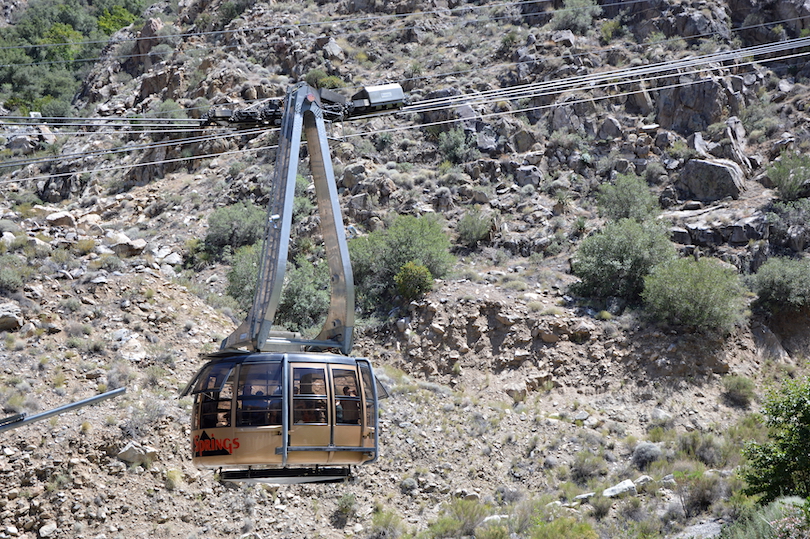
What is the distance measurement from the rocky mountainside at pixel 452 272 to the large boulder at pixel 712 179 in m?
0.14

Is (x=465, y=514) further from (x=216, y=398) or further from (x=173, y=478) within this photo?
(x=216, y=398)

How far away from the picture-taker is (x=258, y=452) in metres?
11.5

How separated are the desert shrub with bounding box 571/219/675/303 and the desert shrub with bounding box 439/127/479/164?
40.3ft

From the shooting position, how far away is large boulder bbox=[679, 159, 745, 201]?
34.0 meters

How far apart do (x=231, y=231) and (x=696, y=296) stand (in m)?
20.8

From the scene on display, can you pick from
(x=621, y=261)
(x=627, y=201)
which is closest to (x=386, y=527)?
(x=621, y=261)

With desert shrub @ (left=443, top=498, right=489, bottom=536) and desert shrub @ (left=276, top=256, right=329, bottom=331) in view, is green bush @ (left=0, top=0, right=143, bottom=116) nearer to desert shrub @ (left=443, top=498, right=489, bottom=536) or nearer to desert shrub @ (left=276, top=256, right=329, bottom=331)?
desert shrub @ (left=276, top=256, right=329, bottom=331)

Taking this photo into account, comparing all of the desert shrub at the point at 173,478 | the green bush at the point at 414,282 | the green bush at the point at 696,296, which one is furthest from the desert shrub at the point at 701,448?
the desert shrub at the point at 173,478

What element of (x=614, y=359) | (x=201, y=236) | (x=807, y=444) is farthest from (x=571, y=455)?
(x=201, y=236)

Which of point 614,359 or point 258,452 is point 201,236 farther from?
point 258,452

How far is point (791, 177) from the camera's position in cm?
3241

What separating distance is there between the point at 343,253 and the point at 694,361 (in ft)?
51.8

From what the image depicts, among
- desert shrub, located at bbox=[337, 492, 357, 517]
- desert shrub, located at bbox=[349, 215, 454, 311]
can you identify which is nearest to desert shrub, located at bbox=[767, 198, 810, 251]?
desert shrub, located at bbox=[349, 215, 454, 311]

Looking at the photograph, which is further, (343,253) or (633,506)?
(633,506)
